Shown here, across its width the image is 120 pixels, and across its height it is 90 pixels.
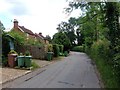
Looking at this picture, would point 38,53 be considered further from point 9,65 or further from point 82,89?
point 82,89

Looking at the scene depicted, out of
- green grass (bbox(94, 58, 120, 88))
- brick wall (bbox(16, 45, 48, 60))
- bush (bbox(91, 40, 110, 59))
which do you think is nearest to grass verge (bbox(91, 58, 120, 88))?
green grass (bbox(94, 58, 120, 88))

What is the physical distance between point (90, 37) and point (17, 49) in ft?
76.7

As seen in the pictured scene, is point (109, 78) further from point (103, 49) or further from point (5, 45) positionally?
point (5, 45)

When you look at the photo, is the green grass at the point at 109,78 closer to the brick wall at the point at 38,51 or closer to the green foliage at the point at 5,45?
the green foliage at the point at 5,45

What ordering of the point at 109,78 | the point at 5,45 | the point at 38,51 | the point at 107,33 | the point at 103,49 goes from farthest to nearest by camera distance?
1. the point at 38,51
2. the point at 5,45
3. the point at 103,49
4. the point at 107,33
5. the point at 109,78

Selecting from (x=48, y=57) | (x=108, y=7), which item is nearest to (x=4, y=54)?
(x=48, y=57)

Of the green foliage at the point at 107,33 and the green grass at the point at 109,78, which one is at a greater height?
the green foliage at the point at 107,33

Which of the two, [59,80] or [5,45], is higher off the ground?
[5,45]

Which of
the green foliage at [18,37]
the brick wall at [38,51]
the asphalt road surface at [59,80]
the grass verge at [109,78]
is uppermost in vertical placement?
the green foliage at [18,37]

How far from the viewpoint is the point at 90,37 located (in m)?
57.1

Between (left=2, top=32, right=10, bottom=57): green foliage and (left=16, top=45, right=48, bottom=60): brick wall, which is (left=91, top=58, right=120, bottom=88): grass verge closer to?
(left=2, top=32, right=10, bottom=57): green foliage

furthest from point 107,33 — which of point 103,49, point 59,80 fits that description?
point 59,80

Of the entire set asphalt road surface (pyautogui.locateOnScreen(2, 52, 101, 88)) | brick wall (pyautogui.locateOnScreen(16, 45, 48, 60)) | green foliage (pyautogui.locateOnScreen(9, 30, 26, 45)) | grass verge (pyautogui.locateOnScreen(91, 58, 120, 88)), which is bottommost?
asphalt road surface (pyautogui.locateOnScreen(2, 52, 101, 88))

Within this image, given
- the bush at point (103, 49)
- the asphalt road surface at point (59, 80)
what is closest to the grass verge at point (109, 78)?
the asphalt road surface at point (59, 80)
